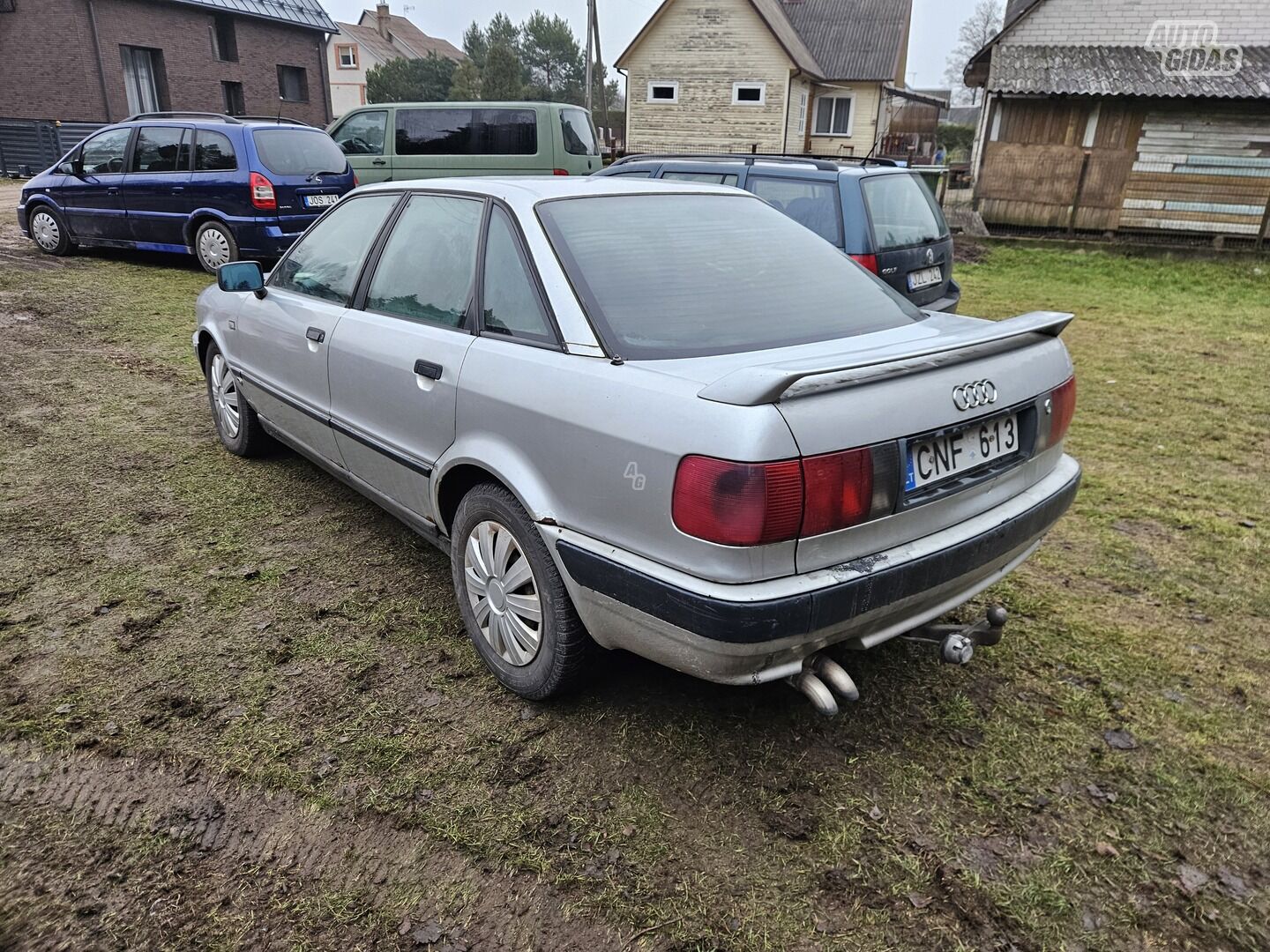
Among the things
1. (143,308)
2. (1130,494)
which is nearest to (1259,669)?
(1130,494)

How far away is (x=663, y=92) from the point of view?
104 feet

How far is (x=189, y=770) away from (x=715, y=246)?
2.46 metres

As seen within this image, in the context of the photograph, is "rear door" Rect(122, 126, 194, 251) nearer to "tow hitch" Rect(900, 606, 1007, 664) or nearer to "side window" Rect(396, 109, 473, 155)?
"side window" Rect(396, 109, 473, 155)

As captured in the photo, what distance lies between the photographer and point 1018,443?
9.01 feet

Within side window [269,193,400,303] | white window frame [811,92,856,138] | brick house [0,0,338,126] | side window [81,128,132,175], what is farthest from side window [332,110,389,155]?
white window frame [811,92,856,138]

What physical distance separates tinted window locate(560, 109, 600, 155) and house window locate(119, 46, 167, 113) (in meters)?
20.9

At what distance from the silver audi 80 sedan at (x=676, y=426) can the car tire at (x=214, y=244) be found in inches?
282

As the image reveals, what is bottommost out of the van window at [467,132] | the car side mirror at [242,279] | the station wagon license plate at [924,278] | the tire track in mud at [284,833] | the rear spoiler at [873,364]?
the tire track in mud at [284,833]

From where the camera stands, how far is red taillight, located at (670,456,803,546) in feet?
6.84

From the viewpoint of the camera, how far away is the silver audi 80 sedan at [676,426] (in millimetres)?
2170

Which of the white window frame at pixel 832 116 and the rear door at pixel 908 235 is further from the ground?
the white window frame at pixel 832 116

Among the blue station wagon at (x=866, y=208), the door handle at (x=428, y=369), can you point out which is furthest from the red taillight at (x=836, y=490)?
the blue station wagon at (x=866, y=208)

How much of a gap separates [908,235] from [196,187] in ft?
26.2

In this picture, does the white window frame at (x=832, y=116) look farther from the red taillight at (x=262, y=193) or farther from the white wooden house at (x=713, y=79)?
the red taillight at (x=262, y=193)
